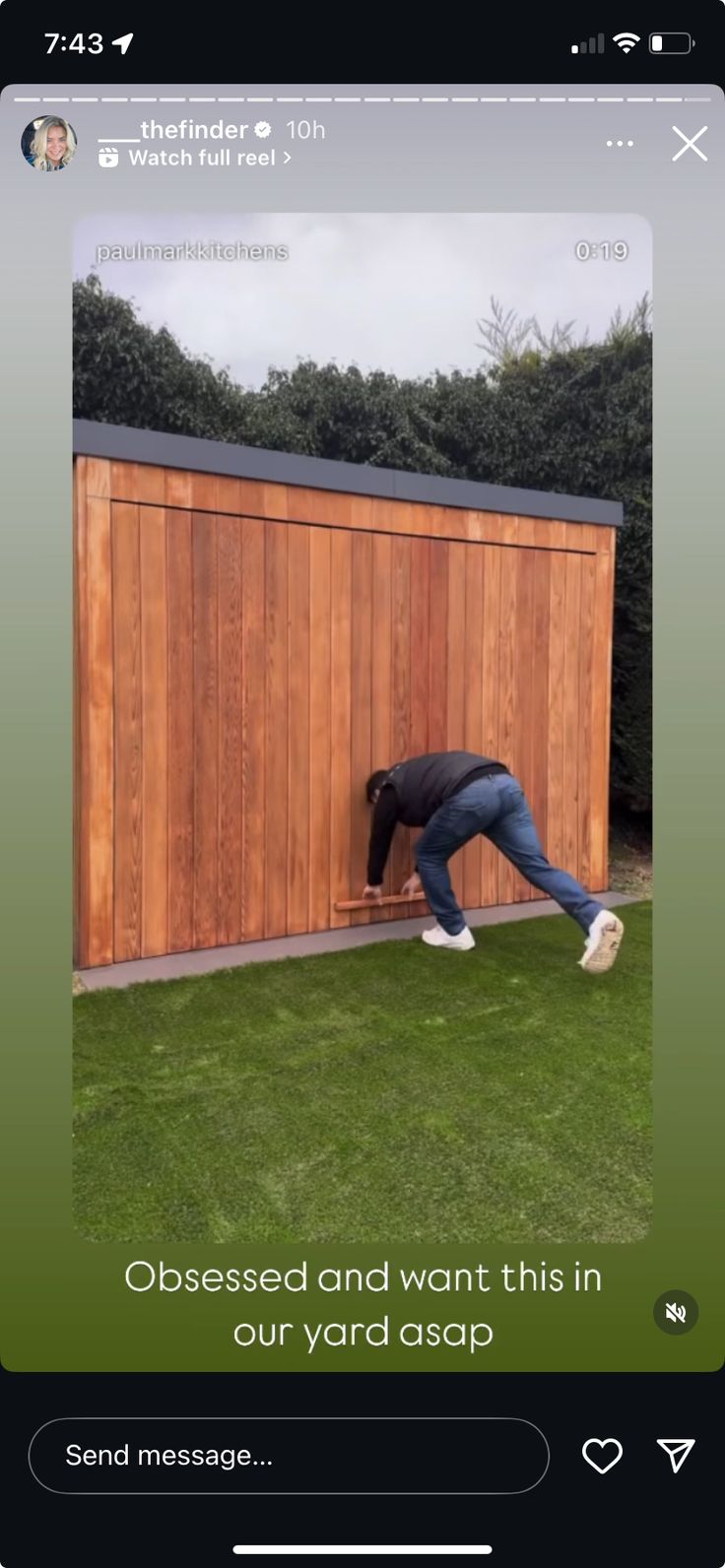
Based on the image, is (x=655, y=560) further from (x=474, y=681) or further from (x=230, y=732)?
(x=474, y=681)

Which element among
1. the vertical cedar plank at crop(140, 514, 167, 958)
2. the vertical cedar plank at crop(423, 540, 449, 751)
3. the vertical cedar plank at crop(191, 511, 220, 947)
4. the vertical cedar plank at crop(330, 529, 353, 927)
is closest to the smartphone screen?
the vertical cedar plank at crop(140, 514, 167, 958)

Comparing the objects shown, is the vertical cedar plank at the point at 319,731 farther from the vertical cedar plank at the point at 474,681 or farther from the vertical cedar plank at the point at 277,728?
the vertical cedar plank at the point at 474,681

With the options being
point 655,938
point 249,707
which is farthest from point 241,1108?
point 249,707

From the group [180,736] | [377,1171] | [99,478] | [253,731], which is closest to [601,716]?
[253,731]

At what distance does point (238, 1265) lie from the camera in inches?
35.6

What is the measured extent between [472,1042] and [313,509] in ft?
7.84

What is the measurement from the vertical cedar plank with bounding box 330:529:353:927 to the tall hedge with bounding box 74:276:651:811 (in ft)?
2.21

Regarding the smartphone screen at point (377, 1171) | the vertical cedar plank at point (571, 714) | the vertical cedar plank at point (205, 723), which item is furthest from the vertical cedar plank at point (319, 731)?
the smartphone screen at point (377, 1171)

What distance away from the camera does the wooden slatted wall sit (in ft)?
10.6

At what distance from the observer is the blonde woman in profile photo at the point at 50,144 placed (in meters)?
0.94
